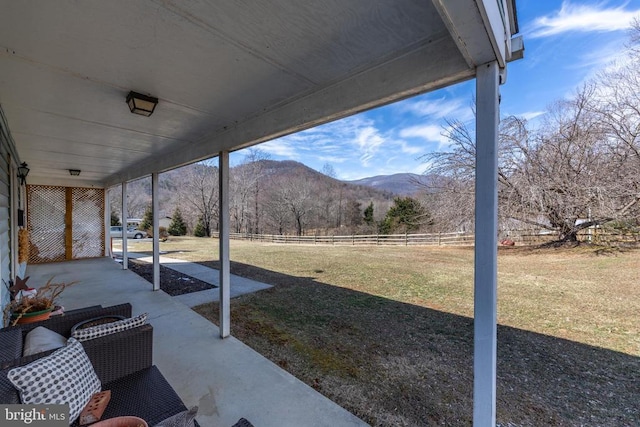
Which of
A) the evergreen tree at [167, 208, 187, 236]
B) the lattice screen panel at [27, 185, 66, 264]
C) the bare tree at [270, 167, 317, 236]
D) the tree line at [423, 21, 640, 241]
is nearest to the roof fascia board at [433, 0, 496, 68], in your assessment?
the tree line at [423, 21, 640, 241]

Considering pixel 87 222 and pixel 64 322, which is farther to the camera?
pixel 87 222

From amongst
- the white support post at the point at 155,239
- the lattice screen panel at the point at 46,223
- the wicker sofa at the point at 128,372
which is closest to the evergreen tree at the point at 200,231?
the lattice screen panel at the point at 46,223

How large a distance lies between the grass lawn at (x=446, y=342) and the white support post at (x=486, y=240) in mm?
947

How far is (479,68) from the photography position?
132 cm

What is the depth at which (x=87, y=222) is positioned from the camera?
27.6 feet

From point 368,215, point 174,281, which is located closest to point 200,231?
point 368,215

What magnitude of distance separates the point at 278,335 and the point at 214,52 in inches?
123

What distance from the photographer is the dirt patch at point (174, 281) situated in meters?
5.31

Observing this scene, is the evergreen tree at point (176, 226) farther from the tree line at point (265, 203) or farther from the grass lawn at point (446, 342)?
the grass lawn at point (446, 342)

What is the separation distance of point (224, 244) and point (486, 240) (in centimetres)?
286

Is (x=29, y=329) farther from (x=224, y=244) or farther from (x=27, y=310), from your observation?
(x=224, y=244)

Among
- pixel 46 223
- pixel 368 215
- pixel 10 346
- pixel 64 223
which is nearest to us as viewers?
pixel 10 346

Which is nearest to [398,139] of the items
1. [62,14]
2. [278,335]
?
[278,335]

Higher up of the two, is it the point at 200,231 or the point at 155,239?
the point at 155,239
